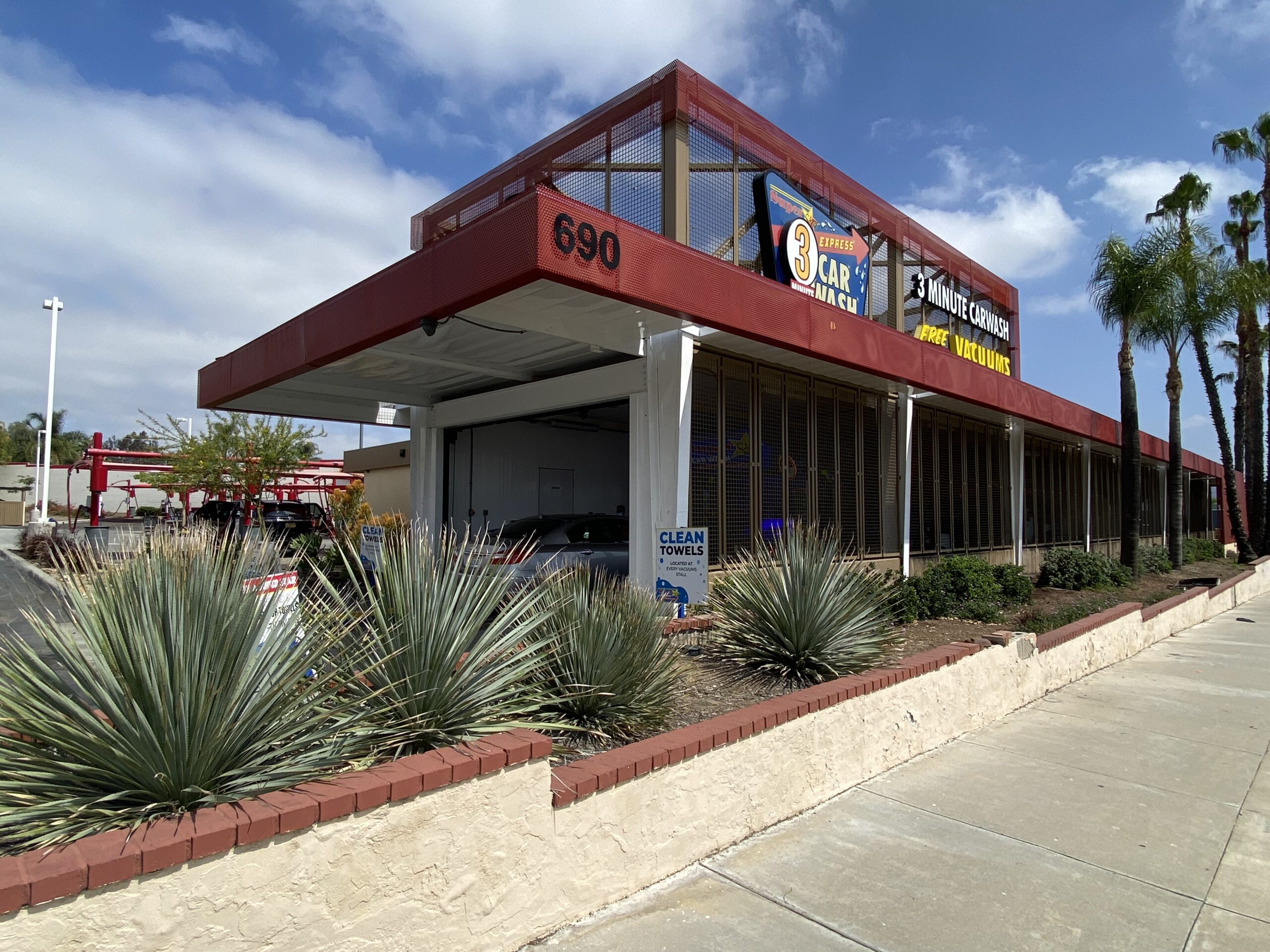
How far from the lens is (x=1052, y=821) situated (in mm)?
5027

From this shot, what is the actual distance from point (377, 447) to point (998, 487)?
1814cm

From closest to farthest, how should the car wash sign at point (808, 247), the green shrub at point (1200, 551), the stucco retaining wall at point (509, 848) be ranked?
the stucco retaining wall at point (509, 848) → the car wash sign at point (808, 247) → the green shrub at point (1200, 551)

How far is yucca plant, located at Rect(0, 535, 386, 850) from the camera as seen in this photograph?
2842 mm

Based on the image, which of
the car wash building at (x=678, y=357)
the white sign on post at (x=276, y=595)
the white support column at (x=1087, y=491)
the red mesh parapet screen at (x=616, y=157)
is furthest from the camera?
the white support column at (x=1087, y=491)

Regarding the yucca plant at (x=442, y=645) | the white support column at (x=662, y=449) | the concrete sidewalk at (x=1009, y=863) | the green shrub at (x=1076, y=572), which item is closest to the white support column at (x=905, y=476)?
the green shrub at (x=1076, y=572)

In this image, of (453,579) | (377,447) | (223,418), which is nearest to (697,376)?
(453,579)

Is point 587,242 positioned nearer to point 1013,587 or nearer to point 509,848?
point 509,848

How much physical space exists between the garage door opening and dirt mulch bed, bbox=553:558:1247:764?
5.99 m

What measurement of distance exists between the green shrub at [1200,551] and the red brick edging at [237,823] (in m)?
25.8

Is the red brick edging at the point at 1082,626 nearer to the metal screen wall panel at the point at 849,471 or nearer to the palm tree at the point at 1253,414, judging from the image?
the metal screen wall panel at the point at 849,471

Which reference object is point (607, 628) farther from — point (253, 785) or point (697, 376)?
point (697, 376)

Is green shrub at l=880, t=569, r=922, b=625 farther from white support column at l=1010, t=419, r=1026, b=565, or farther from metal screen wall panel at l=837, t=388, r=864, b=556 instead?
white support column at l=1010, t=419, r=1026, b=565

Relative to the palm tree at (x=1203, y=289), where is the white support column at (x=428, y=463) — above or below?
below

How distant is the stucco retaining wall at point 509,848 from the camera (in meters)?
2.58
